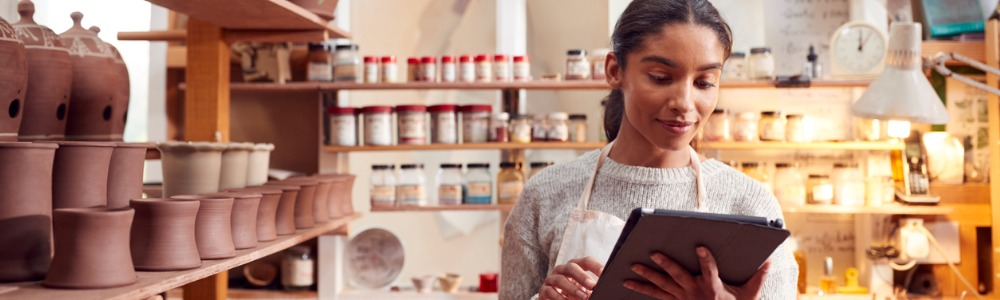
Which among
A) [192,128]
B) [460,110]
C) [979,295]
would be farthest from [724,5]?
[192,128]

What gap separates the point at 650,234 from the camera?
3.92 ft

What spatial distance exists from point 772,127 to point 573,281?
2.36m

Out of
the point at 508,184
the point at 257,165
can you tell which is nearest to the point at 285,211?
the point at 257,165

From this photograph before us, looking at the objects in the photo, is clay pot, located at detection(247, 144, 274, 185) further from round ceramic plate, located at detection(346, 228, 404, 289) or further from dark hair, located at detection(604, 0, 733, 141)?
round ceramic plate, located at detection(346, 228, 404, 289)

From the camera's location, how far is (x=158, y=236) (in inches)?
59.8

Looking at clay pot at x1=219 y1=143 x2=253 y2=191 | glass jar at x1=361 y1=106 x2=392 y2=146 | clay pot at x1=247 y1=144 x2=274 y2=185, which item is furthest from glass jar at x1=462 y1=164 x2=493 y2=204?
clay pot at x1=219 y1=143 x2=253 y2=191

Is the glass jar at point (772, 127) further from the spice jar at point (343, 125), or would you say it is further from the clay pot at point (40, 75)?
the clay pot at point (40, 75)

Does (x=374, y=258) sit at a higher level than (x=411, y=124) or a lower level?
lower

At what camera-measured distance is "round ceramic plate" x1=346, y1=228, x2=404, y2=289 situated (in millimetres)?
3848

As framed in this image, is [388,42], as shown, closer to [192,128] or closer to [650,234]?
[192,128]

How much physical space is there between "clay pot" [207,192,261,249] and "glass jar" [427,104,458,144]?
1.62 meters

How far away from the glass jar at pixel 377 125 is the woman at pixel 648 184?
1862 millimetres

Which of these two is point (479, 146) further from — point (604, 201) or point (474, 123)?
point (604, 201)

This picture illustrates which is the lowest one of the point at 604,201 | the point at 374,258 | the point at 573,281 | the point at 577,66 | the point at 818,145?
the point at 374,258
